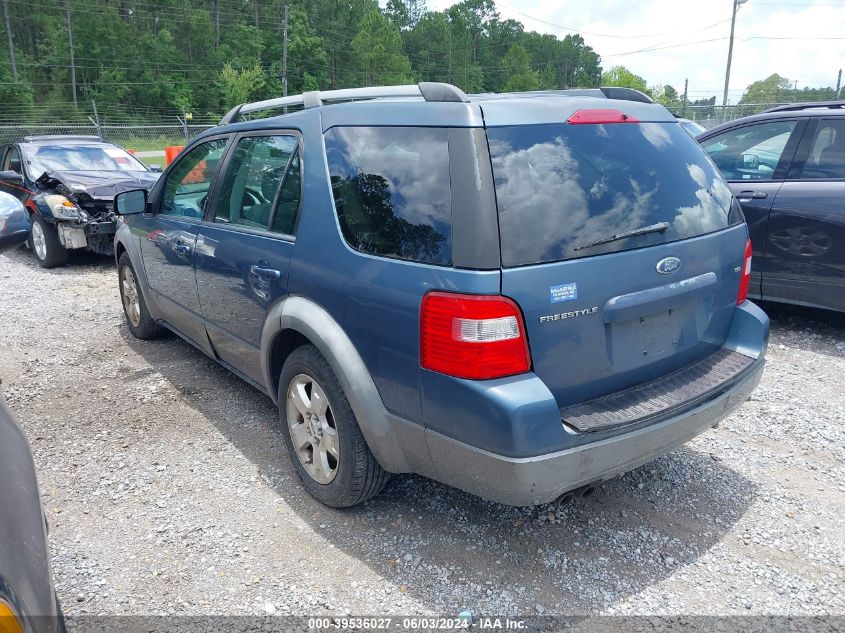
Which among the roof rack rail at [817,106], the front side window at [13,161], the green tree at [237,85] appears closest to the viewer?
the roof rack rail at [817,106]

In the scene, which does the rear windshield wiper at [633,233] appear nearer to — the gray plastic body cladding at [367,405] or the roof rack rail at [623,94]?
the roof rack rail at [623,94]

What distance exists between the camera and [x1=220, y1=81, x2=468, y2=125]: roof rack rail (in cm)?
259

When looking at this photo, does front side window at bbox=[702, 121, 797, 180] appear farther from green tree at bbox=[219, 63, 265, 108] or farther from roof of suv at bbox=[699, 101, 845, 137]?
green tree at bbox=[219, 63, 265, 108]

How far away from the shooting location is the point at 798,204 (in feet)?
17.2

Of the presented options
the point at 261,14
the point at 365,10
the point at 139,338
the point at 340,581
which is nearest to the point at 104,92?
the point at 261,14

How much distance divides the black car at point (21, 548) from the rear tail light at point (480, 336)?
52.8 inches

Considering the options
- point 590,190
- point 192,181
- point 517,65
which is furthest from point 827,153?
point 517,65

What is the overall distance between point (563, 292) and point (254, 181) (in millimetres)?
2039

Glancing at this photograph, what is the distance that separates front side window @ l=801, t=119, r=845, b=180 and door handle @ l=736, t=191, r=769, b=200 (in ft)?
1.02

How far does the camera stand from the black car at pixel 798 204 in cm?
509

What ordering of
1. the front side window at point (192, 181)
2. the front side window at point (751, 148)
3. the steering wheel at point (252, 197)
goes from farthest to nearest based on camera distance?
the front side window at point (751, 148)
the front side window at point (192, 181)
the steering wheel at point (252, 197)

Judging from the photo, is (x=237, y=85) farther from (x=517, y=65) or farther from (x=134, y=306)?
(x=134, y=306)

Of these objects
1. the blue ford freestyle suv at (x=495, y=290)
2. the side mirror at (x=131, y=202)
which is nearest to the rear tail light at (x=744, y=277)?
the blue ford freestyle suv at (x=495, y=290)

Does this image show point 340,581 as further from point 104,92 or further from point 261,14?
point 261,14
